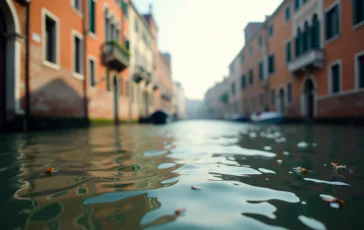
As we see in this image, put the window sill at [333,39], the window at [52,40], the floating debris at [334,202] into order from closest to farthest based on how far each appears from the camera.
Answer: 1. the floating debris at [334,202]
2. the window at [52,40]
3. the window sill at [333,39]

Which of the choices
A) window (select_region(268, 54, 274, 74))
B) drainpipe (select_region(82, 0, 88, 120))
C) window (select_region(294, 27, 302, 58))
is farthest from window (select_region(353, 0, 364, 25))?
drainpipe (select_region(82, 0, 88, 120))

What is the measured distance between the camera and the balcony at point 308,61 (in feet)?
41.8

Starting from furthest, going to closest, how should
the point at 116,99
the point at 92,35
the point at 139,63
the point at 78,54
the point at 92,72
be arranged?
the point at 139,63 → the point at 116,99 → the point at 92,72 → the point at 92,35 → the point at 78,54

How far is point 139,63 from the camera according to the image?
2150 centimetres

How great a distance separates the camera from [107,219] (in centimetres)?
101

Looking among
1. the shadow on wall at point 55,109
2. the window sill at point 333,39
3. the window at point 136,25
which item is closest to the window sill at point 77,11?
the shadow on wall at point 55,109

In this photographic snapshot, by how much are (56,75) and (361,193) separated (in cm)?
971

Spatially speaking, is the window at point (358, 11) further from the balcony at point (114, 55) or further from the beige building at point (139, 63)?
the beige building at point (139, 63)

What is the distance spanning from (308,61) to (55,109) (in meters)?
13.3

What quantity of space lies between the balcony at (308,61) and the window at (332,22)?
3.03 ft

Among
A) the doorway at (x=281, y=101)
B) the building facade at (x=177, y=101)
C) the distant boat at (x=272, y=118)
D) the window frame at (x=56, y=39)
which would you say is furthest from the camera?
the building facade at (x=177, y=101)

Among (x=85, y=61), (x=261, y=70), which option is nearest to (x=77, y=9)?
(x=85, y=61)

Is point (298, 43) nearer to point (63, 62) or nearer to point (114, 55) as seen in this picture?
point (114, 55)

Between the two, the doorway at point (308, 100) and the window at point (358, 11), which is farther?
the doorway at point (308, 100)
